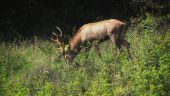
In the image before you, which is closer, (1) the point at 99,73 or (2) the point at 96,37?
(1) the point at 99,73

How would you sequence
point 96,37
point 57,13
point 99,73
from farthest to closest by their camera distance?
1. point 57,13
2. point 96,37
3. point 99,73

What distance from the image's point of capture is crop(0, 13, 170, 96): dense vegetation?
9133 millimetres

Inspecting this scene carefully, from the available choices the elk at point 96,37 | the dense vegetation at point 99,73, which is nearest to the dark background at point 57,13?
the elk at point 96,37

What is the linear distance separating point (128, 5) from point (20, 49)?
6.27m

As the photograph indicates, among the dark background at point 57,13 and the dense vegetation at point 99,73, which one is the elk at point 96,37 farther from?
the dark background at point 57,13

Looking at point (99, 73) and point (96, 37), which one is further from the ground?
point (96, 37)

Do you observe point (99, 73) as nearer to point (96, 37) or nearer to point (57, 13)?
point (96, 37)

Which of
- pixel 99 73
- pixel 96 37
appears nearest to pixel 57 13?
pixel 96 37

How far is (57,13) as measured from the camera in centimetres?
2030

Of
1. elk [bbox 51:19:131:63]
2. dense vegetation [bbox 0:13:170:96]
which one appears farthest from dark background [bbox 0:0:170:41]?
dense vegetation [bbox 0:13:170:96]

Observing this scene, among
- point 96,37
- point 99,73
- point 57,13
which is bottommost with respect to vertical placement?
point 99,73

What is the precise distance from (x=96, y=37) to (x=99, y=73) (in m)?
3.59

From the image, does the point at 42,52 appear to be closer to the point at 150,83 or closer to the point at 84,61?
the point at 84,61

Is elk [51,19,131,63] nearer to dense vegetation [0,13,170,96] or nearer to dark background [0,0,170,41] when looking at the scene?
dense vegetation [0,13,170,96]
